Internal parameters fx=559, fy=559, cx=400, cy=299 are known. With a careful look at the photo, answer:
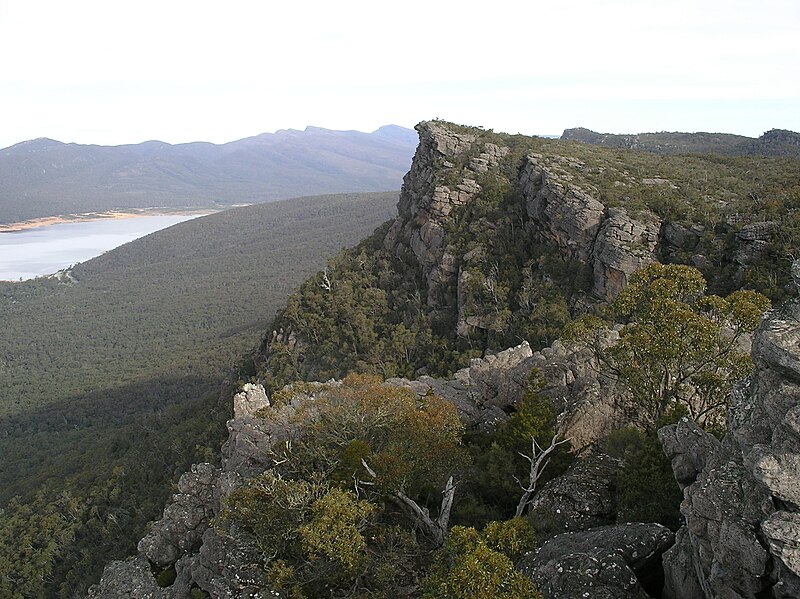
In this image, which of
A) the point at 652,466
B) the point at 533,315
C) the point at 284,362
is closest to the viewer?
the point at 652,466

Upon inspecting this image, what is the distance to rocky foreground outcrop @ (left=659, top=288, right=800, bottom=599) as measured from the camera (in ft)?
25.2

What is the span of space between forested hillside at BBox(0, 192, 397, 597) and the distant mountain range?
208 feet

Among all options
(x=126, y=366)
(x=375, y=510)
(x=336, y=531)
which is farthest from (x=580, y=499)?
(x=126, y=366)

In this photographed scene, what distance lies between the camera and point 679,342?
14.6 metres

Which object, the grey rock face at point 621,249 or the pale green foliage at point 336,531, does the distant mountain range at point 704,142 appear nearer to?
the grey rock face at point 621,249

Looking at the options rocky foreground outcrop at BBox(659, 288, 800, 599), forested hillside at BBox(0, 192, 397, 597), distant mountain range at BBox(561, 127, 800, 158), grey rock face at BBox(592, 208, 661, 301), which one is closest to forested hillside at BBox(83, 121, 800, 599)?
rocky foreground outcrop at BBox(659, 288, 800, 599)

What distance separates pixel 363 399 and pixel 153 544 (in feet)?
29.5

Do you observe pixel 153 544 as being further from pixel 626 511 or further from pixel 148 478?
pixel 148 478

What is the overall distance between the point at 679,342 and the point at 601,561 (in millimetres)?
6536

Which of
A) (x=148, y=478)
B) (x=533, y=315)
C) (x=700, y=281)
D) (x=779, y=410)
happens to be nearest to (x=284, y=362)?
(x=148, y=478)

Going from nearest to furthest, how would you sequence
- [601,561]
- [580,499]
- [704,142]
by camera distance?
1. [601,561]
2. [580,499]
3. [704,142]

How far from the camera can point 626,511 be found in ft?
43.6

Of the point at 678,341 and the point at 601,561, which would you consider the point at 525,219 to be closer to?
the point at 678,341

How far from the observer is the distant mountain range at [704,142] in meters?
82.9
